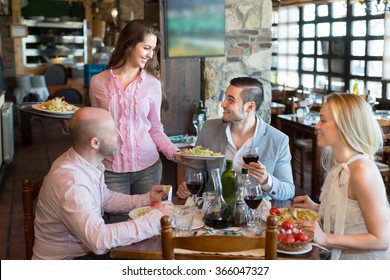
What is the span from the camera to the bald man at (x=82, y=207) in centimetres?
195

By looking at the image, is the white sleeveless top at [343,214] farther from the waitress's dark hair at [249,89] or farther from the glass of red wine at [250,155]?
the waitress's dark hair at [249,89]

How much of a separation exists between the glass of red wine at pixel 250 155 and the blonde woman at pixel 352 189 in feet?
1.22

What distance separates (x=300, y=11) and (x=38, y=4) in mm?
7239

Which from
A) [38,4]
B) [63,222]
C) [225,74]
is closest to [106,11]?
[38,4]

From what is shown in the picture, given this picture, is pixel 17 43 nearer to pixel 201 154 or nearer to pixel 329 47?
pixel 329 47

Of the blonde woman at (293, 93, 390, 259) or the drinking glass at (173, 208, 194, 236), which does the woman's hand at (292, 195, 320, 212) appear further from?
the drinking glass at (173, 208, 194, 236)

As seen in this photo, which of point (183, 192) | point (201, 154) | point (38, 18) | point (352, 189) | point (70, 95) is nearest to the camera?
point (352, 189)

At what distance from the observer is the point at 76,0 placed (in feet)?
42.0

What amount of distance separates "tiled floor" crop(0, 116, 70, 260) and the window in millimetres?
4499

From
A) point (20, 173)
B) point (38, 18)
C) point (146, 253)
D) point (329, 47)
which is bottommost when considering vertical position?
point (20, 173)

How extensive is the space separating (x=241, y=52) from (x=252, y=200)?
9.38 ft

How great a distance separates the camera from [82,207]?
6.44 feet

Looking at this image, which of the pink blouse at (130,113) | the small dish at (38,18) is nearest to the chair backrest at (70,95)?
the small dish at (38,18)

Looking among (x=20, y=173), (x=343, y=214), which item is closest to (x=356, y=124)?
(x=343, y=214)
